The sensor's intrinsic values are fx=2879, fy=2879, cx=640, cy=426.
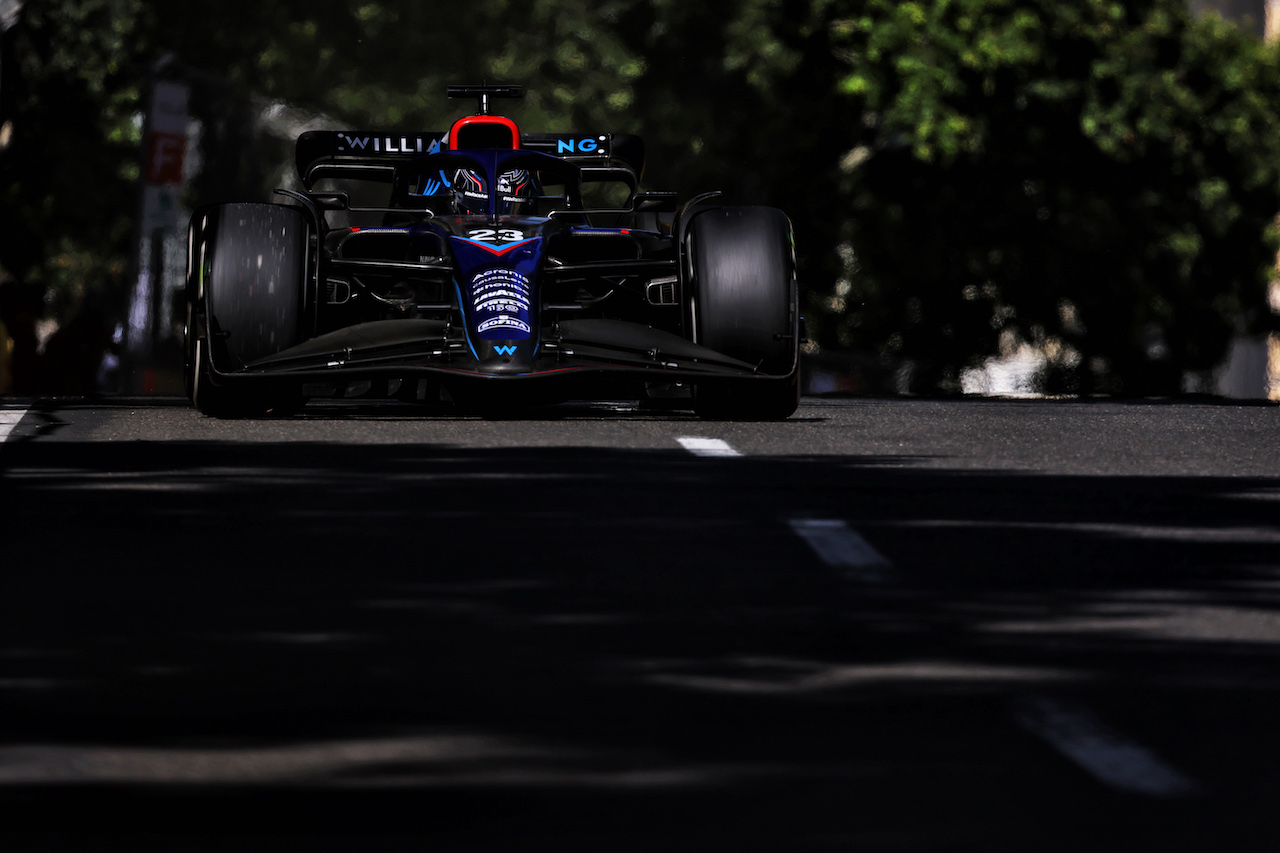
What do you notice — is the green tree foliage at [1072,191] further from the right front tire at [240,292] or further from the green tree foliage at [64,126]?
the right front tire at [240,292]

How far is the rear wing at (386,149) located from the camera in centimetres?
1850

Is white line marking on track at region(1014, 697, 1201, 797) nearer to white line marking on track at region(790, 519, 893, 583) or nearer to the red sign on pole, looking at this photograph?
white line marking on track at region(790, 519, 893, 583)

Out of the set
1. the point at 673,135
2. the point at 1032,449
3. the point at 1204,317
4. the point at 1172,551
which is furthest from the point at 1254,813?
the point at 673,135

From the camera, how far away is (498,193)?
55.9 ft

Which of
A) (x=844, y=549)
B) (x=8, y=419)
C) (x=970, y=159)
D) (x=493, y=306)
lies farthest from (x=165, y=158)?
(x=844, y=549)

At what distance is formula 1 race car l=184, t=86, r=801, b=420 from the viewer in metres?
14.5

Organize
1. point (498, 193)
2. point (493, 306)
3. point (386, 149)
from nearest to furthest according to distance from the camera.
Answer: point (493, 306)
point (498, 193)
point (386, 149)

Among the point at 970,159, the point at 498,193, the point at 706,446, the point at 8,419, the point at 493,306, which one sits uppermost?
the point at 970,159

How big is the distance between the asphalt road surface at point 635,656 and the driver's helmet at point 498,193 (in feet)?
16.9

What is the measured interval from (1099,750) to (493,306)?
9235mm

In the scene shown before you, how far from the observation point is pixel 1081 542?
29.6 ft

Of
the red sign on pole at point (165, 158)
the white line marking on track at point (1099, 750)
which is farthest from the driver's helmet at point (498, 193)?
the red sign on pole at point (165, 158)

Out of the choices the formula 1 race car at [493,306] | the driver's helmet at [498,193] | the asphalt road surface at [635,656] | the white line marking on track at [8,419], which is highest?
the driver's helmet at [498,193]

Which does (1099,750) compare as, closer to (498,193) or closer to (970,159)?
(498,193)
